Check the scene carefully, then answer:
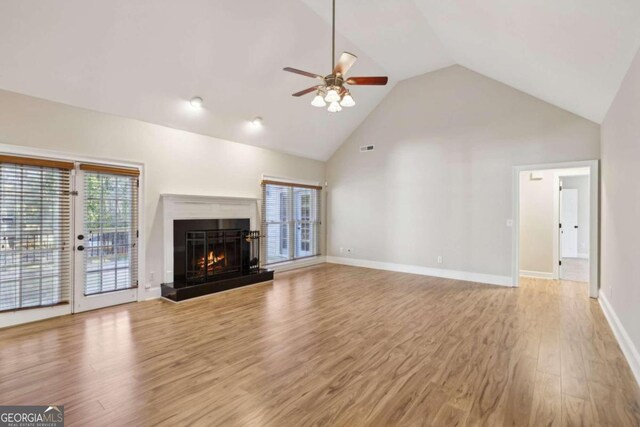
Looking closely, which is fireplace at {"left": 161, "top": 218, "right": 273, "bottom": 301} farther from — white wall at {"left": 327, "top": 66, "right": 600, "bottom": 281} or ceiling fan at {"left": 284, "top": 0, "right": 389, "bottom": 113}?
ceiling fan at {"left": 284, "top": 0, "right": 389, "bottom": 113}

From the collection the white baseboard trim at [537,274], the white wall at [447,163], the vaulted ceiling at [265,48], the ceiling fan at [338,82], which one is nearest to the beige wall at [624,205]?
the vaulted ceiling at [265,48]

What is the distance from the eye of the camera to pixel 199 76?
15.1ft

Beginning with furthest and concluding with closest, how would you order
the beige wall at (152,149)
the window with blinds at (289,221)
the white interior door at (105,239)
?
the window with blinds at (289,221) → the white interior door at (105,239) → the beige wall at (152,149)

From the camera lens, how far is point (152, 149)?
492 centimetres

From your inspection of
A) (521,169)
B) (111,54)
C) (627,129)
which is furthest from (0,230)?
(521,169)

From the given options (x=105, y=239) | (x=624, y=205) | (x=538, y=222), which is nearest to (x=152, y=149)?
(x=105, y=239)

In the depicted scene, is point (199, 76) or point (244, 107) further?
point (244, 107)

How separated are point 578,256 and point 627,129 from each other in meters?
7.33

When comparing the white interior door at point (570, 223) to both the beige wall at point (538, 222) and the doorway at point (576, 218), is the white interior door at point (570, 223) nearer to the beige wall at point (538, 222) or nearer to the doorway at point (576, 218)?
the doorway at point (576, 218)

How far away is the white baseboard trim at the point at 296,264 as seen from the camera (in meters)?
7.03

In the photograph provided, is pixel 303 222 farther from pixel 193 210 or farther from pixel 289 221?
pixel 193 210

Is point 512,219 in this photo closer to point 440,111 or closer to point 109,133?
point 440,111

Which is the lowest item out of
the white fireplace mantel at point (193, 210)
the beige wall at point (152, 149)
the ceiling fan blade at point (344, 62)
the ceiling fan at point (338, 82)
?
the white fireplace mantel at point (193, 210)

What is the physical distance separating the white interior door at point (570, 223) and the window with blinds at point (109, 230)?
10.8 meters
